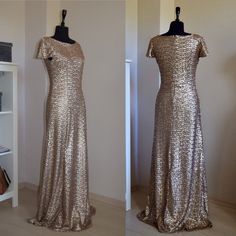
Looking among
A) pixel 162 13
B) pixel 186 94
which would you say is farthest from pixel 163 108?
pixel 162 13

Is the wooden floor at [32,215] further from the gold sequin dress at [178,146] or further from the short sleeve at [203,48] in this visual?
the short sleeve at [203,48]

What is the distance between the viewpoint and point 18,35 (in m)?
1.65

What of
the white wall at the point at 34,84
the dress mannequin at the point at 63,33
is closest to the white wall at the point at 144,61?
the dress mannequin at the point at 63,33

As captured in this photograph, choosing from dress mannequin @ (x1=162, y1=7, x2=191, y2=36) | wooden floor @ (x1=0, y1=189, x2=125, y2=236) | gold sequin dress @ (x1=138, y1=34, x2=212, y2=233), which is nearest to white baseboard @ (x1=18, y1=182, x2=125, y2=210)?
wooden floor @ (x1=0, y1=189, x2=125, y2=236)

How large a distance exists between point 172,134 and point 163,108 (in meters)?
0.17

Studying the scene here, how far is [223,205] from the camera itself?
2.30 metres

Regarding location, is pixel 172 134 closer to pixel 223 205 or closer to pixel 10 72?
pixel 223 205

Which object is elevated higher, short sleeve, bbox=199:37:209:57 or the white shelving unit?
short sleeve, bbox=199:37:209:57

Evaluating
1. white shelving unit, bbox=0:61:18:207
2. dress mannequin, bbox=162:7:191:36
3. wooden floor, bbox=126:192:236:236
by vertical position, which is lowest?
wooden floor, bbox=126:192:236:236

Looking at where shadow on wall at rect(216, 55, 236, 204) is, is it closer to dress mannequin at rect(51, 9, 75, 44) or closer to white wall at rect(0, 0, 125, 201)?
white wall at rect(0, 0, 125, 201)

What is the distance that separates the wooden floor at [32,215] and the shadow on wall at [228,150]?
118 centimetres

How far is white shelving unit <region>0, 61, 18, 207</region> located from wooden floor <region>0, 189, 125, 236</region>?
80 mm

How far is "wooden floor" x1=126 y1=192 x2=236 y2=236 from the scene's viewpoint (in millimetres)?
1463

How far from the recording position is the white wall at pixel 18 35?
159cm
